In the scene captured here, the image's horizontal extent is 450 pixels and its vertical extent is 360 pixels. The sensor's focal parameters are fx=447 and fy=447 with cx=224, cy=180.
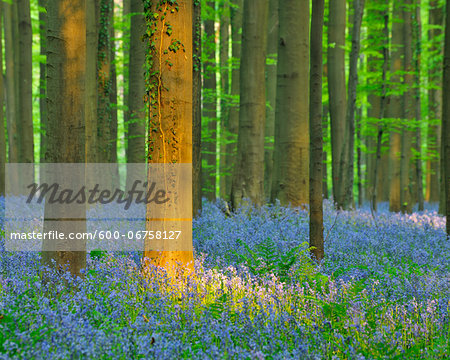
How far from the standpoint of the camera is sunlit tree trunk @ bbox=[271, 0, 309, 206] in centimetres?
1063

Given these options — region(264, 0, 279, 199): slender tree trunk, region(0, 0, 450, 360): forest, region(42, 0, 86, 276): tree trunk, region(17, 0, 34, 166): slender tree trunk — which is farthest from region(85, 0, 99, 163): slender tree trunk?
region(264, 0, 279, 199): slender tree trunk

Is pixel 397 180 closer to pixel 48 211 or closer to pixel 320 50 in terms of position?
pixel 320 50

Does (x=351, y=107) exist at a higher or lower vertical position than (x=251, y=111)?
higher

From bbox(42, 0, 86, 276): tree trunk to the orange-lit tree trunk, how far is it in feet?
2.51

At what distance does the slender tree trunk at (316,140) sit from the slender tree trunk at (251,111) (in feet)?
17.3

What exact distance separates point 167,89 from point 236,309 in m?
2.47

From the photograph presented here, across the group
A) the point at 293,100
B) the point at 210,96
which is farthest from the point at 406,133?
the point at 210,96

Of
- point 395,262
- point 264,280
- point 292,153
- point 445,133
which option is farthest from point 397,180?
point 264,280

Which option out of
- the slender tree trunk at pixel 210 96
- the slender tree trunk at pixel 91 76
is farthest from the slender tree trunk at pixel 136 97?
the slender tree trunk at pixel 210 96

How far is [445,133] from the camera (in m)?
8.20

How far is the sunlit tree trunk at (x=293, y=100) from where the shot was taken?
10633 millimetres

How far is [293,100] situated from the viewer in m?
10.6

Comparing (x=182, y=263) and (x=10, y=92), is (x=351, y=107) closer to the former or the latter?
(x=182, y=263)

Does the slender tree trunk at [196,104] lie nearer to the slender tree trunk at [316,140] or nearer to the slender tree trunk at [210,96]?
the slender tree trunk at [316,140]
